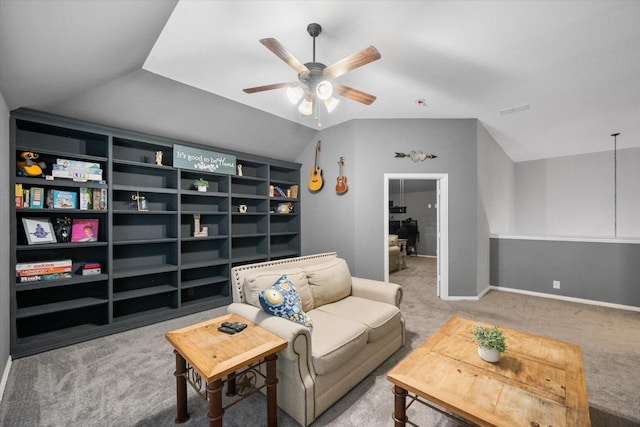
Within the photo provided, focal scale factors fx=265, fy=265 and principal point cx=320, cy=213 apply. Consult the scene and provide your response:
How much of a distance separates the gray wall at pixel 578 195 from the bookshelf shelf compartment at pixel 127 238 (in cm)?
592

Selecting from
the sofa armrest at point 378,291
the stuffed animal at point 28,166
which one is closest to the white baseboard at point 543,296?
the sofa armrest at point 378,291

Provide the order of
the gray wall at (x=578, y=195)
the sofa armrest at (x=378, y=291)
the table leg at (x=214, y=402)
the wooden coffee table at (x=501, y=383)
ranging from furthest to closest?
1. the gray wall at (x=578, y=195)
2. the sofa armrest at (x=378, y=291)
3. the table leg at (x=214, y=402)
4. the wooden coffee table at (x=501, y=383)

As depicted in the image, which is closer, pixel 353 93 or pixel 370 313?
pixel 370 313

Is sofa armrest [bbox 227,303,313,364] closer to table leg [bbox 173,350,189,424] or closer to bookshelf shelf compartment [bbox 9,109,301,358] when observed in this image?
table leg [bbox 173,350,189,424]

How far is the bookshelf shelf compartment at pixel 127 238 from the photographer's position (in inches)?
102

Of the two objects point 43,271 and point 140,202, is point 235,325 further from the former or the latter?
point 140,202

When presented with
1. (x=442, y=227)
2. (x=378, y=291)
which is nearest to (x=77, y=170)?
(x=378, y=291)

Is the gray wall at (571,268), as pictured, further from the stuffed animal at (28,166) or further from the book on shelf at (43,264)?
the stuffed animal at (28,166)

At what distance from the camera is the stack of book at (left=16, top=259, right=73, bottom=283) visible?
2.47m

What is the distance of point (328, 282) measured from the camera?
254 centimetres

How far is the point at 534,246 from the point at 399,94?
11.1 ft

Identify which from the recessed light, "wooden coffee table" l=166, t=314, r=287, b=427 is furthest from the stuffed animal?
the recessed light

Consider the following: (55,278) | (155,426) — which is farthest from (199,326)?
(55,278)

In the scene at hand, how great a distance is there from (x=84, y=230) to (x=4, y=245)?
713mm
